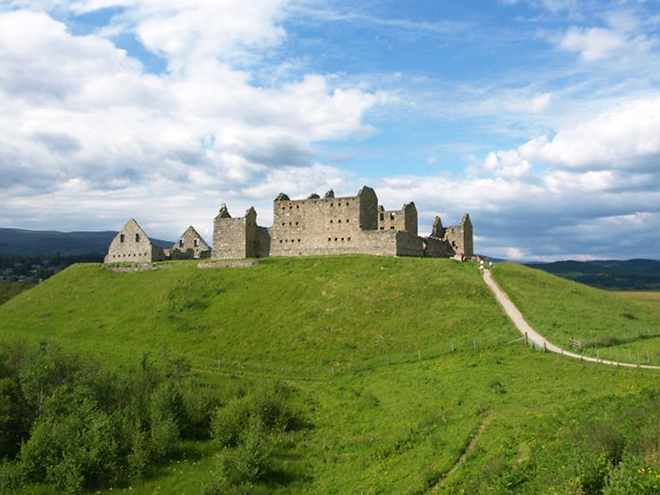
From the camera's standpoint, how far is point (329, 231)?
3265 inches

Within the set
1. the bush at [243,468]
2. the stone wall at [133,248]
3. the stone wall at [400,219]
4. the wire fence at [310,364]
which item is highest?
the stone wall at [400,219]

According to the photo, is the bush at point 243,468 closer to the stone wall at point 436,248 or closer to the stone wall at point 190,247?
the stone wall at point 436,248

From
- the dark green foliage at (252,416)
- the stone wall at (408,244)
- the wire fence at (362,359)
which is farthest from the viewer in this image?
the stone wall at (408,244)

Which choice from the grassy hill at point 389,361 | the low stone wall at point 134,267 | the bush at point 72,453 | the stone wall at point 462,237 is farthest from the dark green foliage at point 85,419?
the stone wall at point 462,237

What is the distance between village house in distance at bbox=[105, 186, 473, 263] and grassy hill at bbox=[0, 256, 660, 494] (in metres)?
6.37

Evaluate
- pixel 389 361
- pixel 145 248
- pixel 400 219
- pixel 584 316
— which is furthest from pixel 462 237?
pixel 145 248

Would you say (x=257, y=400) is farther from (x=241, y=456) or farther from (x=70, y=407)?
(x=70, y=407)

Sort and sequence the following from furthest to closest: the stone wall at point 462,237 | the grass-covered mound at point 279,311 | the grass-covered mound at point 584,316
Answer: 1. the stone wall at point 462,237
2. the grass-covered mound at point 279,311
3. the grass-covered mound at point 584,316

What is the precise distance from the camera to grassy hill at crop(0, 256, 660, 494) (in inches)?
891

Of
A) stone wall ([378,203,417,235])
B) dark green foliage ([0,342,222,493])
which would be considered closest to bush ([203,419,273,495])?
dark green foliage ([0,342,222,493])

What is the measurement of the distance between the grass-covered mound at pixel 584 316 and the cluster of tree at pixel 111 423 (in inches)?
980

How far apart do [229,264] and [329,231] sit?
1606 centimetres

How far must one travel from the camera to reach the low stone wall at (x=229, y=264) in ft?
260

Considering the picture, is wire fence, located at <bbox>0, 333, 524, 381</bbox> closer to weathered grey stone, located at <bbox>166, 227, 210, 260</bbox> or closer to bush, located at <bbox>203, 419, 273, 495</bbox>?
bush, located at <bbox>203, 419, 273, 495</bbox>
